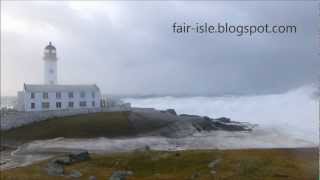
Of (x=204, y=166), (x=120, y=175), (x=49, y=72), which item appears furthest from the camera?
(x=49, y=72)

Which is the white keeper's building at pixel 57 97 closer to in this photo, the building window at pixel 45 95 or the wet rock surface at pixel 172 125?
the building window at pixel 45 95

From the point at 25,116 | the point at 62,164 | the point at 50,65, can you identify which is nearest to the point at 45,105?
the point at 25,116

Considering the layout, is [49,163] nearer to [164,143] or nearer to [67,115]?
[164,143]

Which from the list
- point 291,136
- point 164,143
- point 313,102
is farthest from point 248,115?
point 164,143

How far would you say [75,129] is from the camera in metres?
57.5

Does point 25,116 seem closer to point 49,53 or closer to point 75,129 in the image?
point 75,129

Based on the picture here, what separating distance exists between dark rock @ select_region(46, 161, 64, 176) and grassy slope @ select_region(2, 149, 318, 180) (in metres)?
0.47

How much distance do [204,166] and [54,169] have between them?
32.5ft

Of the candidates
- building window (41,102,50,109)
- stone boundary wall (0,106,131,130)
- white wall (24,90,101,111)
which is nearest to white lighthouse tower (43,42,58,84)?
Answer: white wall (24,90,101,111)

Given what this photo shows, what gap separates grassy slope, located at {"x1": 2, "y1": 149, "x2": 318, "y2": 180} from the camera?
94.3ft

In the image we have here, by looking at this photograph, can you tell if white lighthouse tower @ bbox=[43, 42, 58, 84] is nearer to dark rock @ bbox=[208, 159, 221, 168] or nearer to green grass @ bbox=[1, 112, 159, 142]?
green grass @ bbox=[1, 112, 159, 142]

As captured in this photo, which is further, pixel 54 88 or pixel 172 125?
pixel 54 88

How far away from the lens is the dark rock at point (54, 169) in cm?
3209

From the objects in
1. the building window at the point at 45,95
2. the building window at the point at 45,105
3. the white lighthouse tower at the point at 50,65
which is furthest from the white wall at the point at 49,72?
the building window at the point at 45,105
